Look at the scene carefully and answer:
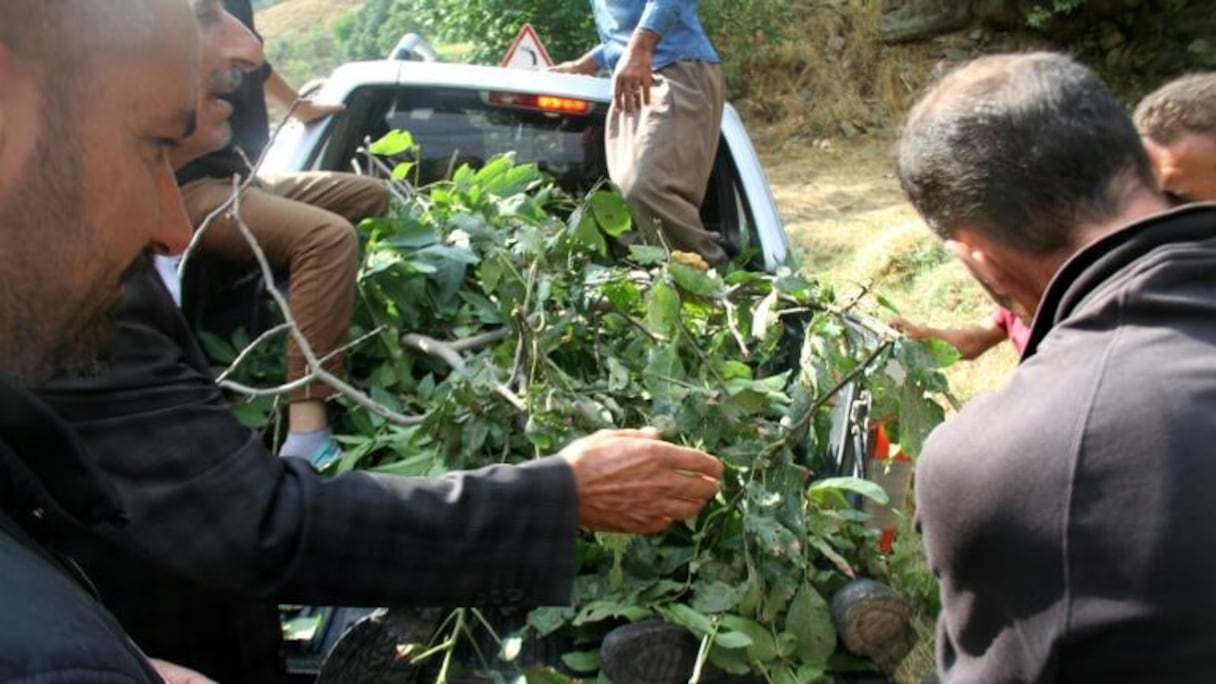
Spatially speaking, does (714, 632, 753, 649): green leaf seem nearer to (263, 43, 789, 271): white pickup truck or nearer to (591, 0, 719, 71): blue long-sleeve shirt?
(263, 43, 789, 271): white pickup truck

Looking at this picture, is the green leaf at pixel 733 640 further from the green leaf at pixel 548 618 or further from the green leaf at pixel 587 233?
the green leaf at pixel 587 233

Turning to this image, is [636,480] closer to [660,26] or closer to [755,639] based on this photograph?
[755,639]

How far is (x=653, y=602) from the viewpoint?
2107mm

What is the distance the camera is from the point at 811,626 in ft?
6.79

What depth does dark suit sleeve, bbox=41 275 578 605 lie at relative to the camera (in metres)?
1.63

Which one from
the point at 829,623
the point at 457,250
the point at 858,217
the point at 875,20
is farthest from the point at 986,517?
the point at 875,20

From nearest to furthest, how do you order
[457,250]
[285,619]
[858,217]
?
1. [285,619]
2. [457,250]
3. [858,217]

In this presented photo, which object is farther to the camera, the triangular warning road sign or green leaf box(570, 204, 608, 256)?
the triangular warning road sign

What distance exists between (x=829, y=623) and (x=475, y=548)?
768 millimetres

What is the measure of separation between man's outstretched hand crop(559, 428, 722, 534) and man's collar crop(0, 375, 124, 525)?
900 millimetres

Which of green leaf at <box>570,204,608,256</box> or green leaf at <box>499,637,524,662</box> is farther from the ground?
green leaf at <box>570,204,608,256</box>

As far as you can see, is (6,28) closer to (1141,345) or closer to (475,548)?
(475,548)

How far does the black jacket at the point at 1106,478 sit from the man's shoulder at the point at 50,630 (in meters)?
1.00

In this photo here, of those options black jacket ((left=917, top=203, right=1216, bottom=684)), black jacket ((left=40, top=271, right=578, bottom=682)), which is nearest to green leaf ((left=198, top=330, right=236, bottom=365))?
black jacket ((left=40, top=271, right=578, bottom=682))
